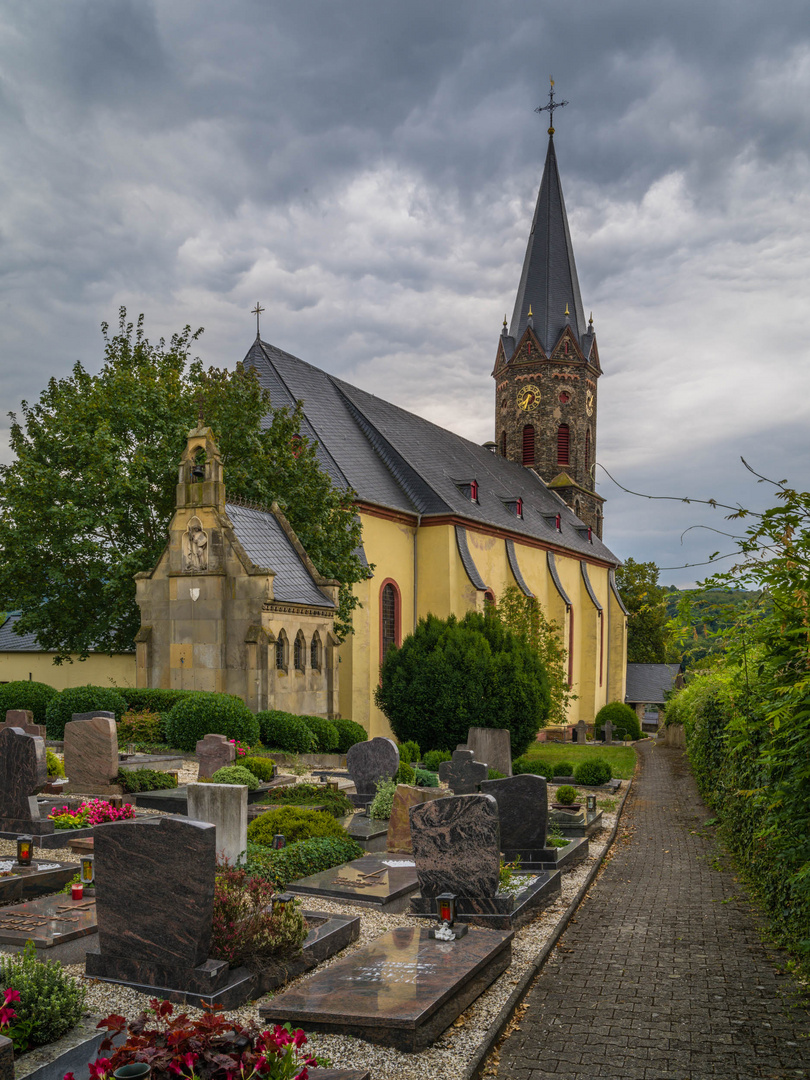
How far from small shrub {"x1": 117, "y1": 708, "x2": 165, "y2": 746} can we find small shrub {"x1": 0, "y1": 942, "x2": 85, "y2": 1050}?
1219cm

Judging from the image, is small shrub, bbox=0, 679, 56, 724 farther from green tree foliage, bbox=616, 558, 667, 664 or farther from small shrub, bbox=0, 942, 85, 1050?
green tree foliage, bbox=616, 558, 667, 664

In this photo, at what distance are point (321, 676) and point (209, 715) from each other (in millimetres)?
4418

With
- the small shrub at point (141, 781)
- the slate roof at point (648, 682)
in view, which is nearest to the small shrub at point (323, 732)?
the small shrub at point (141, 781)

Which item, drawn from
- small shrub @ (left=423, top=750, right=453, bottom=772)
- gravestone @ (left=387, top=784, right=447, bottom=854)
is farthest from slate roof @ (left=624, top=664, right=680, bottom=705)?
gravestone @ (left=387, top=784, right=447, bottom=854)

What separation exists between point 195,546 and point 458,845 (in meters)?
12.4

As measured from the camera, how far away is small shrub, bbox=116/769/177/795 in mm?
12656

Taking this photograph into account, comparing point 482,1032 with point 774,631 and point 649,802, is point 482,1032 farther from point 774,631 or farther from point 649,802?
point 649,802

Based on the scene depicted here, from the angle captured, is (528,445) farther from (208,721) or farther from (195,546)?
(208,721)

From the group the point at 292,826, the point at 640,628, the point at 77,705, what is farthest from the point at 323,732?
the point at 640,628

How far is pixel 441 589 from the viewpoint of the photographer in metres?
30.6

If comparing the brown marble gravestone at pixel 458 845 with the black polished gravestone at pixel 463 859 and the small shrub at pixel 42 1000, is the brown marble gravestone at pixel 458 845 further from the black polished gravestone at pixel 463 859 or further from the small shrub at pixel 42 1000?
the small shrub at pixel 42 1000

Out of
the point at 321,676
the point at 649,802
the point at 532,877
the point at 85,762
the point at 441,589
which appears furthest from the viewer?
the point at 441,589

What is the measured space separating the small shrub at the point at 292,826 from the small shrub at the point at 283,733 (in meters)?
6.30

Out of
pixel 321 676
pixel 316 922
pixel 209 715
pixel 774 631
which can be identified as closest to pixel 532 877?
pixel 316 922
